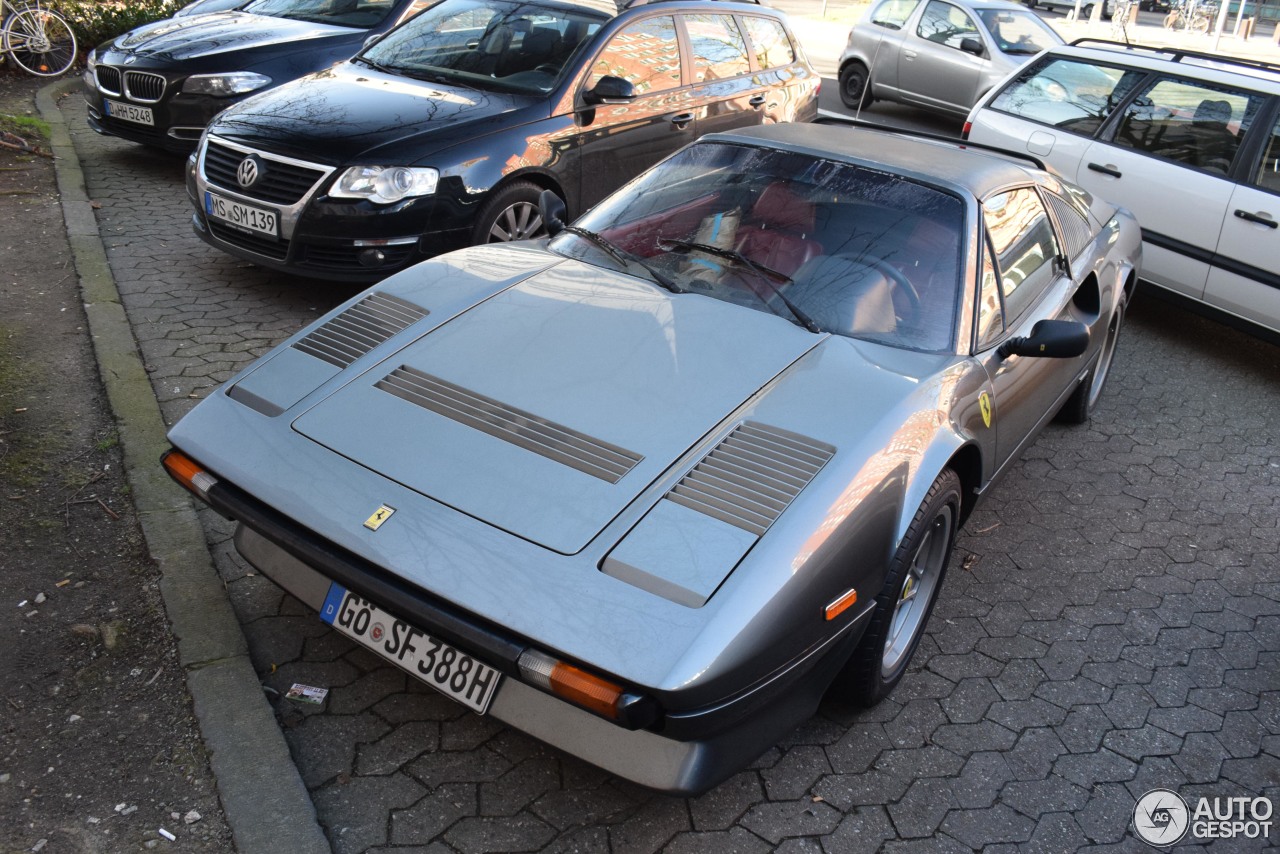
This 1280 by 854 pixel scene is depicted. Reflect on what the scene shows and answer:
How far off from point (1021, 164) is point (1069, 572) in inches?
68.8

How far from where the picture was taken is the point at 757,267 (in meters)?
3.41

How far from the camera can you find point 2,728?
8.89 ft

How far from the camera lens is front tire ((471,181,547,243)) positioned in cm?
539

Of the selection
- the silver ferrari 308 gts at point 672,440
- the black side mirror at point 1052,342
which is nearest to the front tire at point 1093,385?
the silver ferrari 308 gts at point 672,440

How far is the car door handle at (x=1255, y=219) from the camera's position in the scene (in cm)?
565

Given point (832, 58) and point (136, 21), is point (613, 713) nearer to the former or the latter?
point (136, 21)

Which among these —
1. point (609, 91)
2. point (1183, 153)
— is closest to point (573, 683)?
point (609, 91)

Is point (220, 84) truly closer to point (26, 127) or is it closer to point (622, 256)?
point (26, 127)

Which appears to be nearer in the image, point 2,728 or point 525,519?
point 525,519

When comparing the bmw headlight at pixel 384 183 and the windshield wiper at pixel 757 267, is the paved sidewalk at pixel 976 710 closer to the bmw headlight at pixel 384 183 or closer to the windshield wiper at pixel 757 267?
the bmw headlight at pixel 384 183

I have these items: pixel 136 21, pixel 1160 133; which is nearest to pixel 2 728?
pixel 1160 133

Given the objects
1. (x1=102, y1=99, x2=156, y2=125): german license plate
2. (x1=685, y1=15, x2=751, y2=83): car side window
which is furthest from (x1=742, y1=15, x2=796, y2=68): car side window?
(x1=102, y1=99, x2=156, y2=125): german license plate

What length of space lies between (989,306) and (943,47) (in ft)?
30.5

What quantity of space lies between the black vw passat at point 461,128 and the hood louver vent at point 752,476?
119 inches
